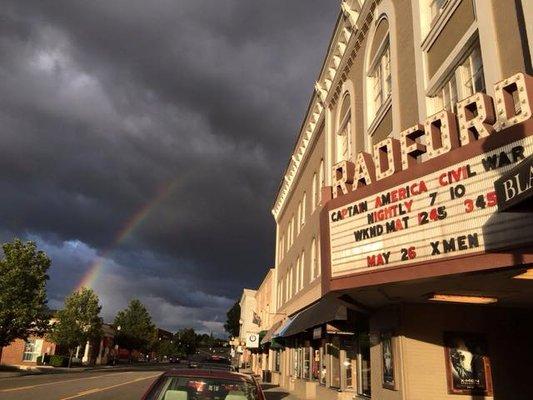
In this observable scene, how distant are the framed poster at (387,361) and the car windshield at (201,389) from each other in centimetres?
586

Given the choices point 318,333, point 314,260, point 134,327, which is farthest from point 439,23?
point 134,327

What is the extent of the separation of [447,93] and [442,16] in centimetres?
177

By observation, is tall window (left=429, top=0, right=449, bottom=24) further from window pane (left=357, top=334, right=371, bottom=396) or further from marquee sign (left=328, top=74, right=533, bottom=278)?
window pane (left=357, top=334, right=371, bottom=396)

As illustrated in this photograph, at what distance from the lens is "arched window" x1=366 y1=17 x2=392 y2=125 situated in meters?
14.7

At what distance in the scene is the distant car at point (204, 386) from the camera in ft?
19.9

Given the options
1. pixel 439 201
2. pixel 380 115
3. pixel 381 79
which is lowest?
pixel 439 201

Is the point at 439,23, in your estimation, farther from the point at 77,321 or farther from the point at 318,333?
the point at 77,321

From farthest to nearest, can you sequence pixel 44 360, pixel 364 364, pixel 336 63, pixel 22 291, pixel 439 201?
pixel 44 360
pixel 22 291
pixel 336 63
pixel 364 364
pixel 439 201

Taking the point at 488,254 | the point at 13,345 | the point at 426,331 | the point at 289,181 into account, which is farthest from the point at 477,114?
the point at 13,345

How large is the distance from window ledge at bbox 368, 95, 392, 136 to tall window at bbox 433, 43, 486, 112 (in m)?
2.52

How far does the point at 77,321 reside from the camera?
1900 inches

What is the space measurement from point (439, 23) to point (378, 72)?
475 cm

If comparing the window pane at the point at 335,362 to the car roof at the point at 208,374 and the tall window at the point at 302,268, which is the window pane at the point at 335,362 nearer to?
the tall window at the point at 302,268

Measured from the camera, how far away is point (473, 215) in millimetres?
7113
